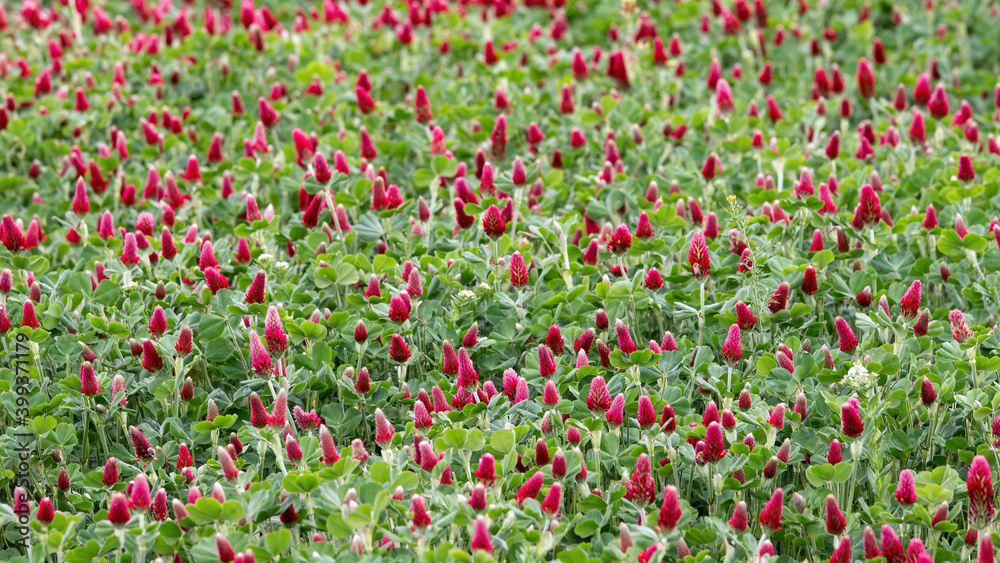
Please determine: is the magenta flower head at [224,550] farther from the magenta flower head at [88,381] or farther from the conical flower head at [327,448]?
the magenta flower head at [88,381]

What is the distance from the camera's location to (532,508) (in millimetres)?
3168

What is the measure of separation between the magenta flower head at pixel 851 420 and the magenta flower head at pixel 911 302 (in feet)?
2.47

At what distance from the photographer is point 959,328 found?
3861mm

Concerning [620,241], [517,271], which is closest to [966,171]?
[620,241]

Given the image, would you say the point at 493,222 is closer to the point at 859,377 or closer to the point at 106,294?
the point at 859,377

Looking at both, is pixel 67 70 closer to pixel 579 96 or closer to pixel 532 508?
pixel 579 96

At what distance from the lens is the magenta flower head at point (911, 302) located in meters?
3.96

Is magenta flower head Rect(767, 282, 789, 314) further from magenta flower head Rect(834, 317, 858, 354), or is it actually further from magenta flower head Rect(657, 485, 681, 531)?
magenta flower head Rect(657, 485, 681, 531)

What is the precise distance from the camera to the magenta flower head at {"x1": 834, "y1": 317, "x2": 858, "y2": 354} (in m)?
3.97

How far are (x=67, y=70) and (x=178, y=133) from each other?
193cm

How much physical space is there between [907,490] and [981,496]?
0.21 metres

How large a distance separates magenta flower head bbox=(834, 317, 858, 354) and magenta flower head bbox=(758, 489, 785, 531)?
994 millimetres

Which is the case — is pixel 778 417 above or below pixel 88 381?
below

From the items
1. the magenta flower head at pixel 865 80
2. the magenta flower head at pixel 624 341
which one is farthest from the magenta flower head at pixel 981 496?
the magenta flower head at pixel 865 80
